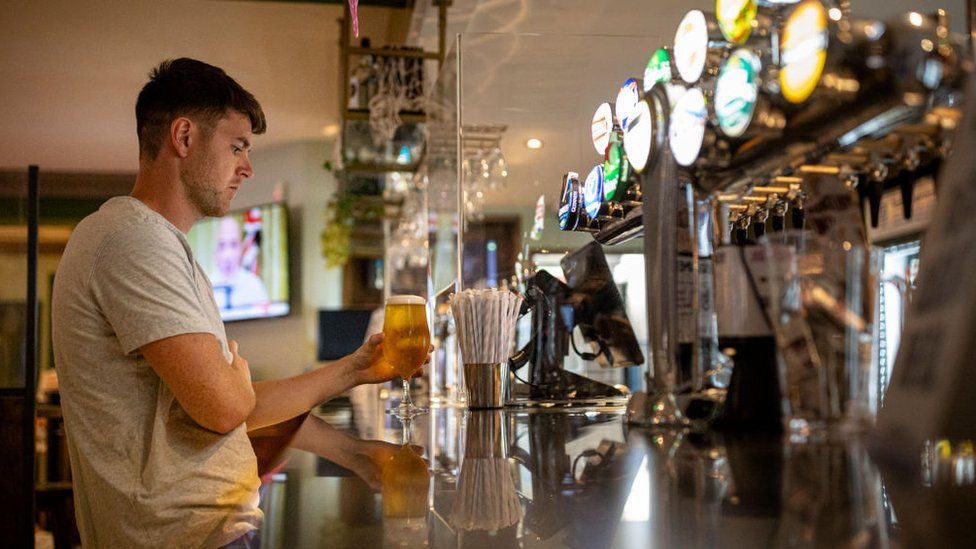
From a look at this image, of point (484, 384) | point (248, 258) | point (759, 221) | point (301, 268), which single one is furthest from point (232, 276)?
point (759, 221)

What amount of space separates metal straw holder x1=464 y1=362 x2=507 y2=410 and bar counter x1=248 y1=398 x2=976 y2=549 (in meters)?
0.72

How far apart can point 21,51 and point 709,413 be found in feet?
20.1

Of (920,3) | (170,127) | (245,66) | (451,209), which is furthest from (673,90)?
(245,66)

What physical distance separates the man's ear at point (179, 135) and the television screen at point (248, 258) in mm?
6658

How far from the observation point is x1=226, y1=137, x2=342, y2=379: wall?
8.23m

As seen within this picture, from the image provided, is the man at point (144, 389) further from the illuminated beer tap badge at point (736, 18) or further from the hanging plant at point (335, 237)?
the hanging plant at point (335, 237)

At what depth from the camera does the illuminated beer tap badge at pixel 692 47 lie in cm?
120

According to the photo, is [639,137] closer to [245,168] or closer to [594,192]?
[594,192]

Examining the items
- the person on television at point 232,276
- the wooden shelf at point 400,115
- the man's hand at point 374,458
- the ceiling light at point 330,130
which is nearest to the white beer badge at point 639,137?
the man's hand at point 374,458

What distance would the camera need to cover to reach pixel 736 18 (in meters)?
1.11

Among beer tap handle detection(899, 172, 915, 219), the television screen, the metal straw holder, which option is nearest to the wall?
the television screen

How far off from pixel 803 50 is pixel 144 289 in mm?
922

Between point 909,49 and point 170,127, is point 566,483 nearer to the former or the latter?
point 909,49

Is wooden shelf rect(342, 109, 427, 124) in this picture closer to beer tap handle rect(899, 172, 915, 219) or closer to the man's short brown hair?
the man's short brown hair
